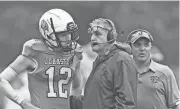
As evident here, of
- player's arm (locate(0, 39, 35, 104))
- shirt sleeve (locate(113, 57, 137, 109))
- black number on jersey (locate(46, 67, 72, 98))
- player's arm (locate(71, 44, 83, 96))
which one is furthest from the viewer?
player's arm (locate(71, 44, 83, 96))

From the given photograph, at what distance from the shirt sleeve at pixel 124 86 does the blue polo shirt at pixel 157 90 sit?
61.1 inches

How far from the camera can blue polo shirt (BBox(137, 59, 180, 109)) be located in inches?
234

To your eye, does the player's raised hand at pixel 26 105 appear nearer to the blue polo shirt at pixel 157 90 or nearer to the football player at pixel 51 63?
the football player at pixel 51 63

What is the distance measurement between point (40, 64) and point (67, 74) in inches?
10.7

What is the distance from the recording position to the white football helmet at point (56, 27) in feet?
16.4

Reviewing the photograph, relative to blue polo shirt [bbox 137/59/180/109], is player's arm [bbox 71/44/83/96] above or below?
above

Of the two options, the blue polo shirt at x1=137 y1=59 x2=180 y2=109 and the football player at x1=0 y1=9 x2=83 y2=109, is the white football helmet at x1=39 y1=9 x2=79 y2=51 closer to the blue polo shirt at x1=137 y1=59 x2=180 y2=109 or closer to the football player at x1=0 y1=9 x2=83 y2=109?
the football player at x1=0 y1=9 x2=83 y2=109

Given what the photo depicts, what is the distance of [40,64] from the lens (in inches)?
198

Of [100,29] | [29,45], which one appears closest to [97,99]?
[100,29]

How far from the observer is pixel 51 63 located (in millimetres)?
5059

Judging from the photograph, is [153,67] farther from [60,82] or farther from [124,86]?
[124,86]

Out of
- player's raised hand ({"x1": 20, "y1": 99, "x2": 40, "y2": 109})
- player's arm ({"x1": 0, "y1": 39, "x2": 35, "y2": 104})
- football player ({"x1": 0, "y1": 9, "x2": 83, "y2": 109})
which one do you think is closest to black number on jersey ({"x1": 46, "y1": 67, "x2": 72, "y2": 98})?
football player ({"x1": 0, "y1": 9, "x2": 83, "y2": 109})

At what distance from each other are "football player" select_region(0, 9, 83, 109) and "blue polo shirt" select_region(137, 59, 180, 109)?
1147 millimetres

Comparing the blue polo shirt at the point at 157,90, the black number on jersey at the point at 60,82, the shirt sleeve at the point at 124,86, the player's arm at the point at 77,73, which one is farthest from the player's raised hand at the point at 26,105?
the blue polo shirt at the point at 157,90
